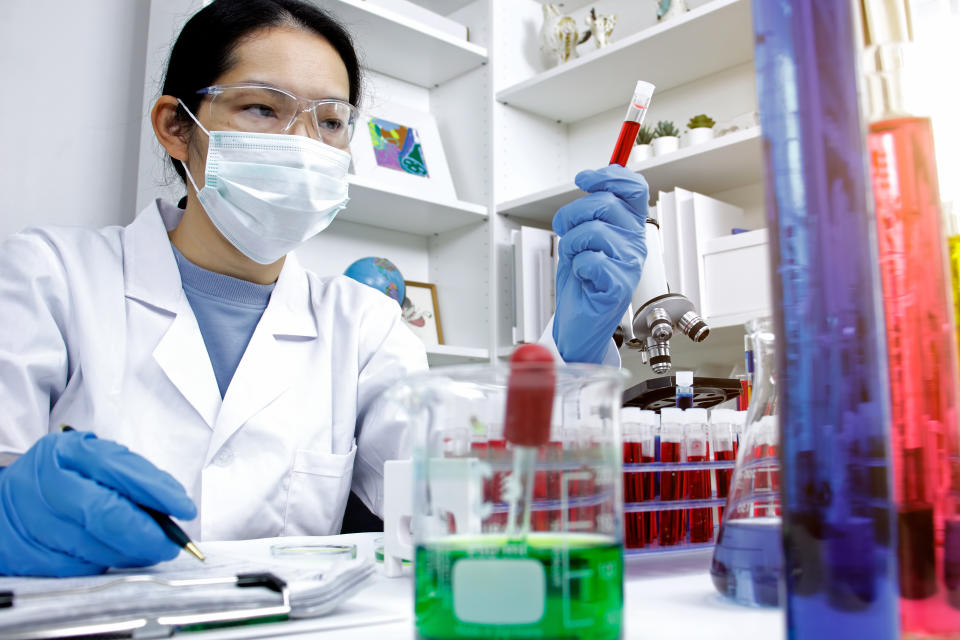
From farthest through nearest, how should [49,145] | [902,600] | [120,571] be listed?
[49,145], [120,571], [902,600]

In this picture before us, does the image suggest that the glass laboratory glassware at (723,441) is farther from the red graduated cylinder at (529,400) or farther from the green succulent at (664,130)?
the green succulent at (664,130)

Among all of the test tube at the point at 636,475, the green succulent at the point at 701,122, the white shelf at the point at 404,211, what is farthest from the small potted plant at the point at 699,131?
the test tube at the point at 636,475

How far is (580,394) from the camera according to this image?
1.18ft

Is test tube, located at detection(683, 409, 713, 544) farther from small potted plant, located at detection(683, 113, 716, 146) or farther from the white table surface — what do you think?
small potted plant, located at detection(683, 113, 716, 146)

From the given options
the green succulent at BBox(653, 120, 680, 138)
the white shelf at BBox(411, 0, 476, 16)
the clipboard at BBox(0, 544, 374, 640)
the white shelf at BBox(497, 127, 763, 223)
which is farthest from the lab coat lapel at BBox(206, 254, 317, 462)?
the white shelf at BBox(411, 0, 476, 16)

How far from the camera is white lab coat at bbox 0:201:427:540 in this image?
112cm

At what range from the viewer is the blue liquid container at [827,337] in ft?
0.88

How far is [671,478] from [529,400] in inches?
13.5

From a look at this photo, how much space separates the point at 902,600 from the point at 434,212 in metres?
2.23

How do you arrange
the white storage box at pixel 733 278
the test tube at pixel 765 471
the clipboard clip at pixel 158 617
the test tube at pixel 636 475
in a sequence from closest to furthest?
1. the clipboard clip at pixel 158 617
2. the test tube at pixel 765 471
3. the test tube at pixel 636 475
4. the white storage box at pixel 733 278

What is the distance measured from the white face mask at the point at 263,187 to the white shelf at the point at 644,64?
48.1 inches

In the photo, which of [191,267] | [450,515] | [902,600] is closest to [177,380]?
[191,267]

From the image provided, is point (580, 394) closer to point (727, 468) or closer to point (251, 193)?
point (727, 468)

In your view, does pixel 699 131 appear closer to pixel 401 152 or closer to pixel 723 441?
pixel 401 152
